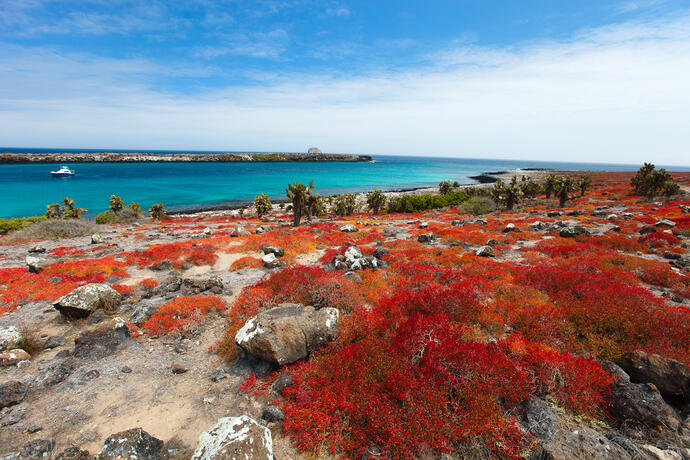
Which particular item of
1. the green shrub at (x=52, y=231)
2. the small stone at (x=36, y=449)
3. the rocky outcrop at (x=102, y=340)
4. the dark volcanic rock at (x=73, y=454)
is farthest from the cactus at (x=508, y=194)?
the green shrub at (x=52, y=231)

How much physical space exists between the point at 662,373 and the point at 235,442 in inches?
387

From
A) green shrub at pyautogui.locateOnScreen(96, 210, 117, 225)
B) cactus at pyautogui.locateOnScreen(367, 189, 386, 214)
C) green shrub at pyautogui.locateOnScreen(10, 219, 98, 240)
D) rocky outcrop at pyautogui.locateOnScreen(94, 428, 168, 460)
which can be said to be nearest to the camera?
rocky outcrop at pyautogui.locateOnScreen(94, 428, 168, 460)

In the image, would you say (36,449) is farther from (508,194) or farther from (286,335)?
(508,194)

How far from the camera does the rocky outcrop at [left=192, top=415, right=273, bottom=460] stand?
4996 mm

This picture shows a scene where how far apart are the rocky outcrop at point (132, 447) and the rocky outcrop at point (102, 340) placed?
478 centimetres

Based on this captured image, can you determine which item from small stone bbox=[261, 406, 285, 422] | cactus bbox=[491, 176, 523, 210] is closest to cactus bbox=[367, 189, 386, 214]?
cactus bbox=[491, 176, 523, 210]

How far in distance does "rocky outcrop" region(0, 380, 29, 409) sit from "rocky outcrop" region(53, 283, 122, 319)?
4150 mm

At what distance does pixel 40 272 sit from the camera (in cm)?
1606

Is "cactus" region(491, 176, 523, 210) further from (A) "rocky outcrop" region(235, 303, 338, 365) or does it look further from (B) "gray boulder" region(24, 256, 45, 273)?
(B) "gray boulder" region(24, 256, 45, 273)

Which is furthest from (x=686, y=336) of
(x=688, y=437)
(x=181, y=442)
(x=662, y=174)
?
(x=662, y=174)

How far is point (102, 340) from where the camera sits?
9.23m

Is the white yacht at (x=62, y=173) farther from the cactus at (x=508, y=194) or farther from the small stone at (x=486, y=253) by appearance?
the small stone at (x=486, y=253)

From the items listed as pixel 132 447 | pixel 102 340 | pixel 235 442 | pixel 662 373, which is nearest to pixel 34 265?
pixel 102 340

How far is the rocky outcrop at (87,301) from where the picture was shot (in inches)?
418
